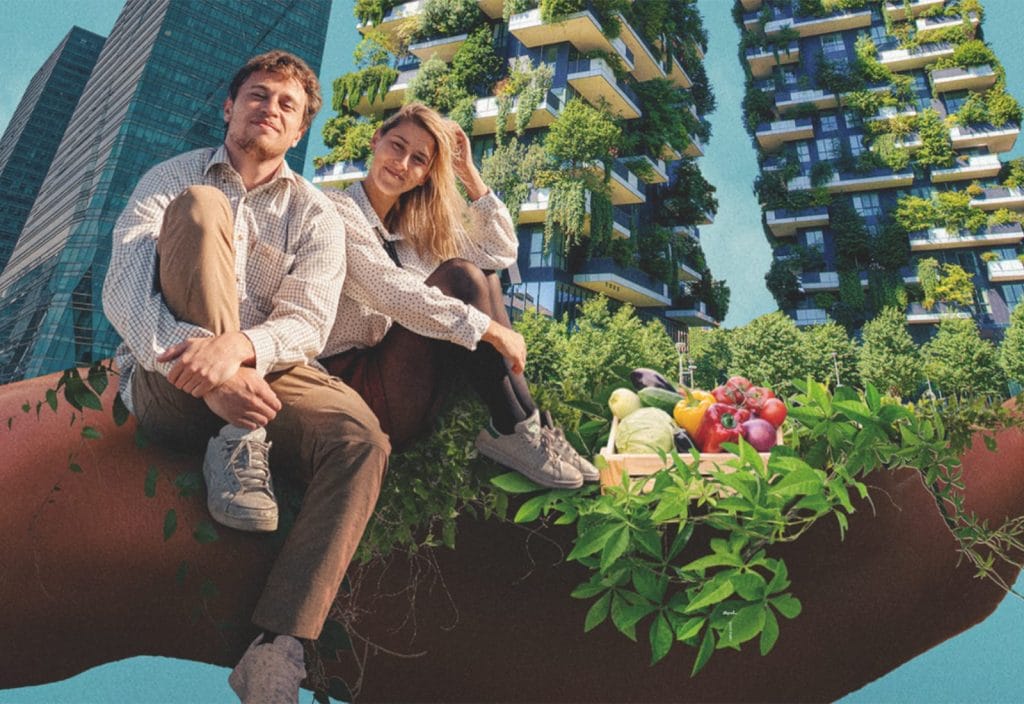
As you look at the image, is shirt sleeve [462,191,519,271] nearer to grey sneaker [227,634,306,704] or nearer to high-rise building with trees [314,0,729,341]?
grey sneaker [227,634,306,704]

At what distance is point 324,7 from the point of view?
6600 centimetres

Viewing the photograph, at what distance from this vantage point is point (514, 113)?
70.1 ft

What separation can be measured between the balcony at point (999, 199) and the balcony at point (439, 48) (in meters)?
24.6

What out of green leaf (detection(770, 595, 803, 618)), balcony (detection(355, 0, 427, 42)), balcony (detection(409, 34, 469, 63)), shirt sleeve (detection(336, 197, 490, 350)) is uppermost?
balcony (detection(355, 0, 427, 42))

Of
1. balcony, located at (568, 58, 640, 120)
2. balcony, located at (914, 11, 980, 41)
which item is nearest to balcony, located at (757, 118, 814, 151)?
balcony, located at (914, 11, 980, 41)

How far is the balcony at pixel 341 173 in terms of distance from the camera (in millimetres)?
23547

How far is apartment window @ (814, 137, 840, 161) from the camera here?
32375mm

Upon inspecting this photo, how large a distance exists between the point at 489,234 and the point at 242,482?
1109 millimetres

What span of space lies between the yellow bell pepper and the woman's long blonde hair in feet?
3.22

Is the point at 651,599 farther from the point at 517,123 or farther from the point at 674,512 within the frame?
the point at 517,123

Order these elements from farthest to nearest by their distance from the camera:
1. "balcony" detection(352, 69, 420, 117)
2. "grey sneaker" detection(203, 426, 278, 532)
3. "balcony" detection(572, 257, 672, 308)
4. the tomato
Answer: "balcony" detection(352, 69, 420, 117)
"balcony" detection(572, 257, 672, 308)
the tomato
"grey sneaker" detection(203, 426, 278, 532)

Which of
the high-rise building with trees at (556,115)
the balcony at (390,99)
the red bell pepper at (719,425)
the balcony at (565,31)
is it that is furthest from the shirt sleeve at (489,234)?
the balcony at (390,99)

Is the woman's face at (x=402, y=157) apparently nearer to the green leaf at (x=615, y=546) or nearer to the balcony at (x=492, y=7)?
the green leaf at (x=615, y=546)

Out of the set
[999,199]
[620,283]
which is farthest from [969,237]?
[620,283]
